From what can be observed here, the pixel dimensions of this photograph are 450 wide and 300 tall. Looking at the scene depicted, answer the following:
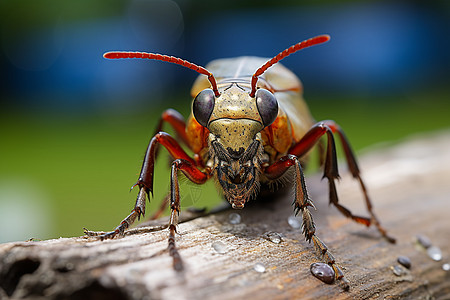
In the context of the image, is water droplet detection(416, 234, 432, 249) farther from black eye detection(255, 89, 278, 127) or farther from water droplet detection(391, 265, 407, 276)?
black eye detection(255, 89, 278, 127)

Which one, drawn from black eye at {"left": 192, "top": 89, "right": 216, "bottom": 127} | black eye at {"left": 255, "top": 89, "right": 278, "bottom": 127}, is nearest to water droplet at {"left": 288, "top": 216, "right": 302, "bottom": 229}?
black eye at {"left": 255, "top": 89, "right": 278, "bottom": 127}

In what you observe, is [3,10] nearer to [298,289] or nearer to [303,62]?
[303,62]

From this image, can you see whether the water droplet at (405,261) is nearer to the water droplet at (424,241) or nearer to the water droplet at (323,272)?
the water droplet at (424,241)

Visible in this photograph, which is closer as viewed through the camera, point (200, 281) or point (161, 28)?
point (200, 281)

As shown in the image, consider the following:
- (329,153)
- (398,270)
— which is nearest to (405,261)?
(398,270)

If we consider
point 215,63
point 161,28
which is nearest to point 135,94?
point 161,28

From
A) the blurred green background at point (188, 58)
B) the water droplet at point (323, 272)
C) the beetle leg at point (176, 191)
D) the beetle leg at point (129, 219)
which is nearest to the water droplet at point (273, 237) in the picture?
the water droplet at point (323, 272)

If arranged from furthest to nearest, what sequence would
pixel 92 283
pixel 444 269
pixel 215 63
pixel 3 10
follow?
pixel 3 10, pixel 215 63, pixel 444 269, pixel 92 283
